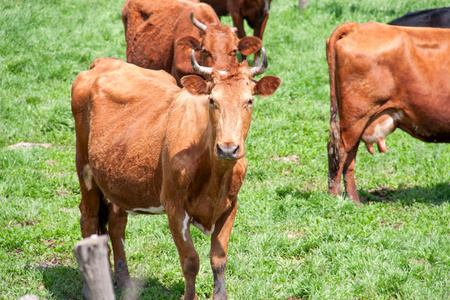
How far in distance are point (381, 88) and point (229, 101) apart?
3.52 meters

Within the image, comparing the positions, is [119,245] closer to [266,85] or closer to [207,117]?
[207,117]

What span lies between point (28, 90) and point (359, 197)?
6.32 m

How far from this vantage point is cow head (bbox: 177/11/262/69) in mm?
7613

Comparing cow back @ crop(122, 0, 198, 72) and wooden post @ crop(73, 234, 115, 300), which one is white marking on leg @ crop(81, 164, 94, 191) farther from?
cow back @ crop(122, 0, 198, 72)

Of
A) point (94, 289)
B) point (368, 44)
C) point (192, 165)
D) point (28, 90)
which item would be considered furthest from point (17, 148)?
point (94, 289)

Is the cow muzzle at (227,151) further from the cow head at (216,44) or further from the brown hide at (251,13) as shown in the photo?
the brown hide at (251,13)

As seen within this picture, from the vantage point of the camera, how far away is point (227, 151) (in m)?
3.55

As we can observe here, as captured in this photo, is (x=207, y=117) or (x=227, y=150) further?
(x=207, y=117)

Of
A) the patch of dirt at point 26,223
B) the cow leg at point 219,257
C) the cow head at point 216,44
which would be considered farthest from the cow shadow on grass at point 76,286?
the cow head at point 216,44

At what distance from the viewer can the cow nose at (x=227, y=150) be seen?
355 centimetres

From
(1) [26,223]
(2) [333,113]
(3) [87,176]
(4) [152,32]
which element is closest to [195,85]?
(3) [87,176]

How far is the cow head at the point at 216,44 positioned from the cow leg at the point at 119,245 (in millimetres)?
2957

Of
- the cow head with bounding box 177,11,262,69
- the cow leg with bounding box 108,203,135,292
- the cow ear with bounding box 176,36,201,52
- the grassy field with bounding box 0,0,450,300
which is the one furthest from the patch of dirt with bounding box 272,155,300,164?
the cow leg with bounding box 108,203,135,292

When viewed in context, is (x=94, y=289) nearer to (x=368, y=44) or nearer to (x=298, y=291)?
(x=298, y=291)
